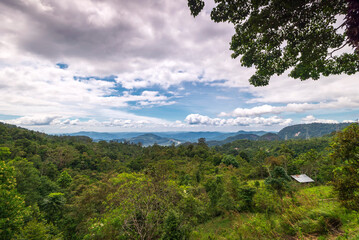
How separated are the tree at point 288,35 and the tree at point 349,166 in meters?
2.56

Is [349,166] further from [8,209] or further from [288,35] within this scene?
[8,209]

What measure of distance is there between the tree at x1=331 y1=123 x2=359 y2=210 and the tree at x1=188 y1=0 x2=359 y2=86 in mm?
2562

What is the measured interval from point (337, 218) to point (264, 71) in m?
5.04

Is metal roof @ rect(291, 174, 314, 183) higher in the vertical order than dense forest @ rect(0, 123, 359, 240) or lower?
lower

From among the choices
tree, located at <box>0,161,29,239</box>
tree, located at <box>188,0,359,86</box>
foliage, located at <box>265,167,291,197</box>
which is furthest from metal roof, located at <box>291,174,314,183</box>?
tree, located at <box>0,161,29,239</box>

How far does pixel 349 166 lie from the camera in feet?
16.9

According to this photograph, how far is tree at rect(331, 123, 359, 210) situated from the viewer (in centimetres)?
473

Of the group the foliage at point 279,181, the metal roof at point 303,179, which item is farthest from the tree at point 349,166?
the metal roof at point 303,179

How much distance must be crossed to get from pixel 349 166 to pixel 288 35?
5.24 m

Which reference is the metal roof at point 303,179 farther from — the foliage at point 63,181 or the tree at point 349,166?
the foliage at point 63,181

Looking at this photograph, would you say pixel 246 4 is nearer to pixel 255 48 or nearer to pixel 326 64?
pixel 255 48

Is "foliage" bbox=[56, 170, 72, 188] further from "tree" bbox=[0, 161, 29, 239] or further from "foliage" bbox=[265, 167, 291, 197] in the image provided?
"foliage" bbox=[265, 167, 291, 197]

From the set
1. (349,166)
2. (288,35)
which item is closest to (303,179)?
(349,166)

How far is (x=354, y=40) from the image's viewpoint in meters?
2.78
